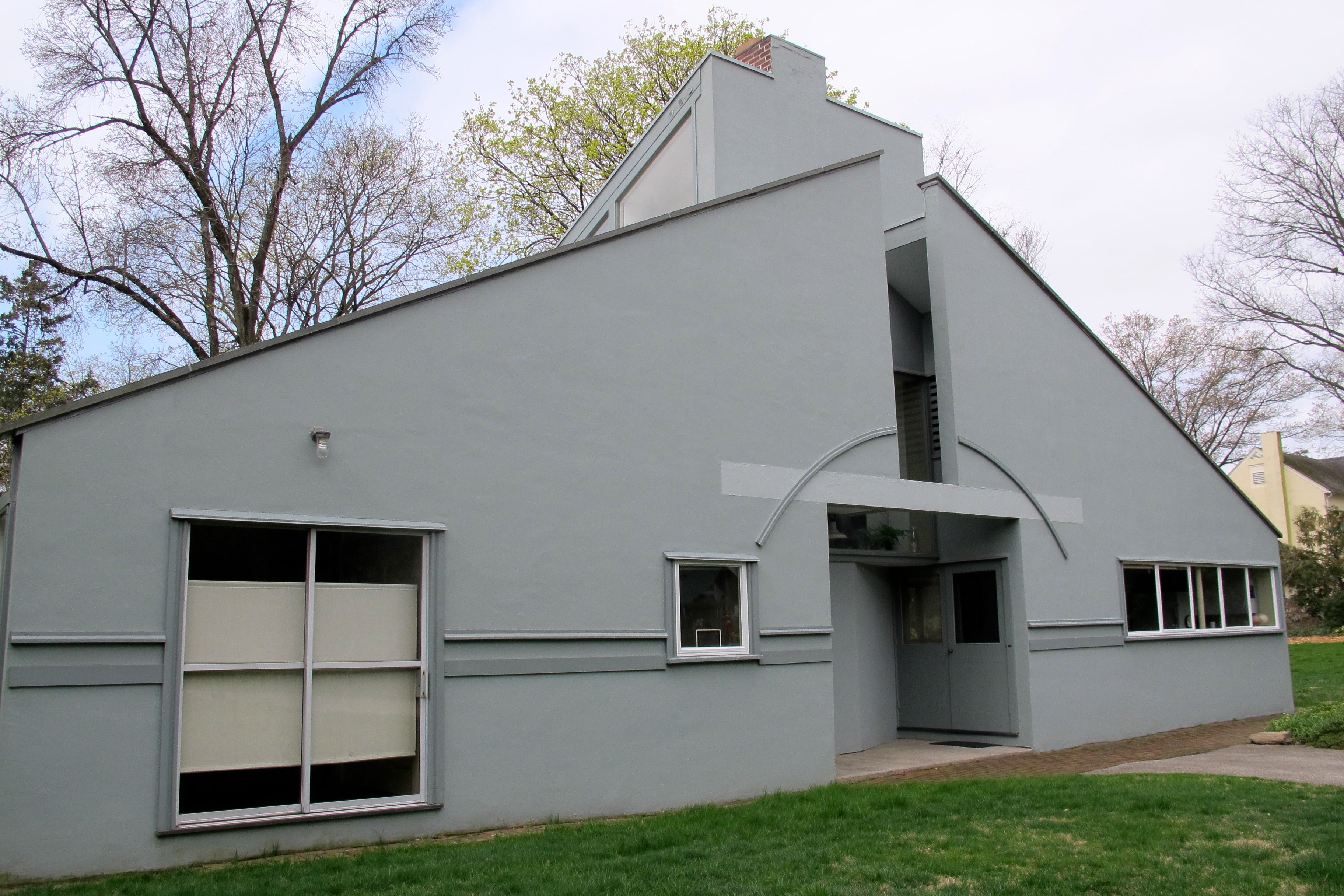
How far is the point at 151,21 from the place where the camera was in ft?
70.9

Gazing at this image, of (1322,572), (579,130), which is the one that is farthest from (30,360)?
(1322,572)

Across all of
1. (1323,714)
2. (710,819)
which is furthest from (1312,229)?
(710,819)

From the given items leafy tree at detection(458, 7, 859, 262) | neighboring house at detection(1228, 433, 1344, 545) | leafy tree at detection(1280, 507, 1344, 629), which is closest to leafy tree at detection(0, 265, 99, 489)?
leafy tree at detection(458, 7, 859, 262)

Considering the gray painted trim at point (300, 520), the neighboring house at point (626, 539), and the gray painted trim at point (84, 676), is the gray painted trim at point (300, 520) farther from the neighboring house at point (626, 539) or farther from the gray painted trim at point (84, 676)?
the gray painted trim at point (84, 676)

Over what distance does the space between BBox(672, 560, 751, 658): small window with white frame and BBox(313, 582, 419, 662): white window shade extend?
2544mm

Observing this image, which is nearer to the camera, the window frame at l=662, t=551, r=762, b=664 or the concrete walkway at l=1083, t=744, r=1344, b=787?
the window frame at l=662, t=551, r=762, b=664

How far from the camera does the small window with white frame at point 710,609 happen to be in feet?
33.1

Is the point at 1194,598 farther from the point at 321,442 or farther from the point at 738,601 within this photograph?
the point at 321,442

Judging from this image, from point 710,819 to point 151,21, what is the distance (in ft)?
67.0

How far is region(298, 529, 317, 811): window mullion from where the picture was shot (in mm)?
7797

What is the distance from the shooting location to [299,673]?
26.0ft

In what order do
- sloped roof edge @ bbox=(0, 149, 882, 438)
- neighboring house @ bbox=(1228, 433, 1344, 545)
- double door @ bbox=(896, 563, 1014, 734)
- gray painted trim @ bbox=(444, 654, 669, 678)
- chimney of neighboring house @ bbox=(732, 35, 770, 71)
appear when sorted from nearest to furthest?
sloped roof edge @ bbox=(0, 149, 882, 438)
gray painted trim @ bbox=(444, 654, 669, 678)
double door @ bbox=(896, 563, 1014, 734)
chimney of neighboring house @ bbox=(732, 35, 770, 71)
neighboring house @ bbox=(1228, 433, 1344, 545)

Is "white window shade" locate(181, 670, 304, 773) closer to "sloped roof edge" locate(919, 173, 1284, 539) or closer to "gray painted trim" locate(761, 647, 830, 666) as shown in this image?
"gray painted trim" locate(761, 647, 830, 666)

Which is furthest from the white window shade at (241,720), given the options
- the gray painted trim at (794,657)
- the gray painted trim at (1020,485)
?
the gray painted trim at (1020,485)
